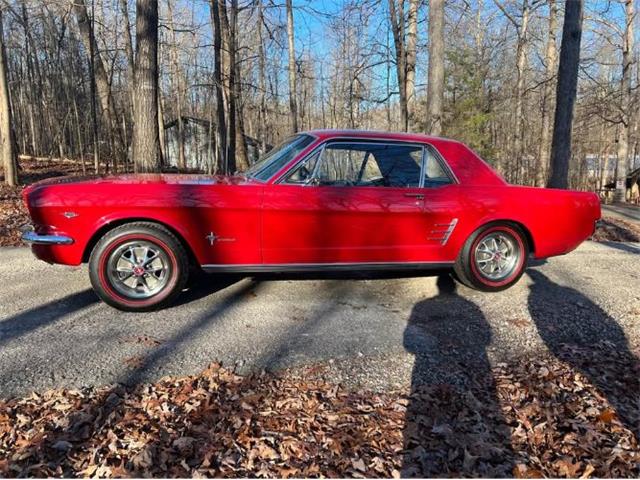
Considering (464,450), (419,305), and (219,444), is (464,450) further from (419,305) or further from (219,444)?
(419,305)

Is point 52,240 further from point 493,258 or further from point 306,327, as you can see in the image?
point 493,258

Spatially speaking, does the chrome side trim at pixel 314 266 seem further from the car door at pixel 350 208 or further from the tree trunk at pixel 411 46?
the tree trunk at pixel 411 46

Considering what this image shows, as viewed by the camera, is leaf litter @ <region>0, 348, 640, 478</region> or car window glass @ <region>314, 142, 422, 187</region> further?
car window glass @ <region>314, 142, 422, 187</region>

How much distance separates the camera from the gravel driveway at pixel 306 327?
10.0 ft

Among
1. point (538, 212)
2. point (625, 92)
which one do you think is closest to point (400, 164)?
point (538, 212)

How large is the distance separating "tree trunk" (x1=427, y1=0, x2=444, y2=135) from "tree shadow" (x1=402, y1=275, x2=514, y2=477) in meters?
6.29

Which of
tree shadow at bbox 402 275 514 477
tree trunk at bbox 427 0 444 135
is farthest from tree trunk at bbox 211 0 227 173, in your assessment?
tree shadow at bbox 402 275 514 477

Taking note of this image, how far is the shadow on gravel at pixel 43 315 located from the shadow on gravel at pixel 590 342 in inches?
164

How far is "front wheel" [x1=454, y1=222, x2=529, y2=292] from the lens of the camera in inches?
182

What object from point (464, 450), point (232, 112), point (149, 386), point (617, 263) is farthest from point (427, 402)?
point (232, 112)

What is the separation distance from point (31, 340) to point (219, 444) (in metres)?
2.03

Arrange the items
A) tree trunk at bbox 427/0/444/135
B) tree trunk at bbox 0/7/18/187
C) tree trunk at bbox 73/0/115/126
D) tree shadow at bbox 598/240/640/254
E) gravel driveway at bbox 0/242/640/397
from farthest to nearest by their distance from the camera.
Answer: tree trunk at bbox 73/0/115/126, tree trunk at bbox 0/7/18/187, tree trunk at bbox 427/0/444/135, tree shadow at bbox 598/240/640/254, gravel driveway at bbox 0/242/640/397

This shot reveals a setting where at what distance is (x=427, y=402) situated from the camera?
2.71m

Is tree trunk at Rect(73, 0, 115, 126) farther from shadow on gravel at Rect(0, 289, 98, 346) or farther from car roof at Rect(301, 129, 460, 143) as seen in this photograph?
car roof at Rect(301, 129, 460, 143)
